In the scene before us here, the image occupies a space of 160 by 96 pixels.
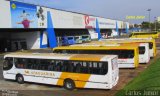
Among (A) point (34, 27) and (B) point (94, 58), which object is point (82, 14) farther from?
(B) point (94, 58)

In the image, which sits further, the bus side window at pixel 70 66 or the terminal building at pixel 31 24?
the terminal building at pixel 31 24

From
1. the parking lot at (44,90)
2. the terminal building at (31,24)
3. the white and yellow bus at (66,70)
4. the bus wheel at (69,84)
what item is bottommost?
the parking lot at (44,90)

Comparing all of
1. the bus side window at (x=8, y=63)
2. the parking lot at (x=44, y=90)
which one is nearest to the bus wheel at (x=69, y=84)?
the parking lot at (x=44, y=90)

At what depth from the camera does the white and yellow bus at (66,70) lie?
19.1 m

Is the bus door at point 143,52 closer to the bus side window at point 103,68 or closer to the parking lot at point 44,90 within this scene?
the parking lot at point 44,90

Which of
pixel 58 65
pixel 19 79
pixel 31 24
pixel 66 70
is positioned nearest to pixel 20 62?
pixel 19 79

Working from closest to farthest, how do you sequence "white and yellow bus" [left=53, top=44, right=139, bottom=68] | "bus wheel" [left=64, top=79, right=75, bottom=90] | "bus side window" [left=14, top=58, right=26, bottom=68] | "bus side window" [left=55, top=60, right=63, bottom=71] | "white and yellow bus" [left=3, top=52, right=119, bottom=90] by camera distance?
"white and yellow bus" [left=3, top=52, right=119, bottom=90] < "bus wheel" [left=64, top=79, right=75, bottom=90] < "bus side window" [left=55, top=60, right=63, bottom=71] < "bus side window" [left=14, top=58, right=26, bottom=68] < "white and yellow bus" [left=53, top=44, right=139, bottom=68]

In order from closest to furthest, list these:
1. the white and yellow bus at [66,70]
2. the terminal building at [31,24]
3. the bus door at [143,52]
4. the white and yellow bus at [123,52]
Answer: the white and yellow bus at [66,70] → the white and yellow bus at [123,52] → the bus door at [143,52] → the terminal building at [31,24]

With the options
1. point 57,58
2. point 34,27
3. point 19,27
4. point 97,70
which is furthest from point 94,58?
point 34,27

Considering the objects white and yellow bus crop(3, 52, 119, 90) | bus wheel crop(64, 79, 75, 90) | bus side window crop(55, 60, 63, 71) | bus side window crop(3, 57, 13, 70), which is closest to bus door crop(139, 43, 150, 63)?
white and yellow bus crop(3, 52, 119, 90)

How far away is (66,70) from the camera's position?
67.0 feet

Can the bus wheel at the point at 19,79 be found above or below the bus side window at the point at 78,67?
below

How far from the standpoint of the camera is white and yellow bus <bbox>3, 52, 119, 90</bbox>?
1912cm

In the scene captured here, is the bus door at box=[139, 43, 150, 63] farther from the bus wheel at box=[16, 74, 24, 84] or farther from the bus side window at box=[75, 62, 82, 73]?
the bus wheel at box=[16, 74, 24, 84]
